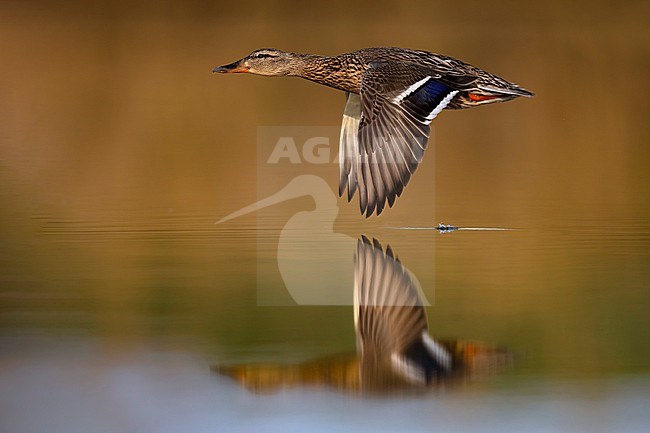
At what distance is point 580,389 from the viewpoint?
4.67m

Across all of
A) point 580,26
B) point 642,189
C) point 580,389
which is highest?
point 580,26

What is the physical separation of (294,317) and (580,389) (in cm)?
147

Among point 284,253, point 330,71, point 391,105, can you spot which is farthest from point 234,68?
point 284,253

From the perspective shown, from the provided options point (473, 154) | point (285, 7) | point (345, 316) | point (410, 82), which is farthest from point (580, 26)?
point (345, 316)

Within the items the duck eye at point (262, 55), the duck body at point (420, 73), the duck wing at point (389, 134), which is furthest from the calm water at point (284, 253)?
the duck eye at point (262, 55)

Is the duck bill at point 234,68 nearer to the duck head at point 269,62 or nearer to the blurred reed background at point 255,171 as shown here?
the duck head at point 269,62

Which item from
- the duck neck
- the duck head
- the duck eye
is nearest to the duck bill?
the duck head

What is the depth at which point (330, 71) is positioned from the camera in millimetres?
9195

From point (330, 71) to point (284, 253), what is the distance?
98.6 inches

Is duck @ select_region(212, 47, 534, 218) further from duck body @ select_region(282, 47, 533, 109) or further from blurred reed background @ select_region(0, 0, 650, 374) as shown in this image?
blurred reed background @ select_region(0, 0, 650, 374)

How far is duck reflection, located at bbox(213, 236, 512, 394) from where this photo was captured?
477 cm

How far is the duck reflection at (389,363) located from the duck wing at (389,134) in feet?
4.13

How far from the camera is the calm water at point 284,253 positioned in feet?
15.1

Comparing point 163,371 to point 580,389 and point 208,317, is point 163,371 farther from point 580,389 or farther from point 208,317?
point 580,389
